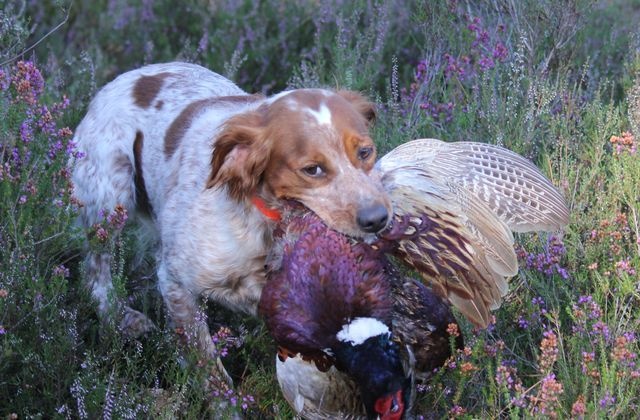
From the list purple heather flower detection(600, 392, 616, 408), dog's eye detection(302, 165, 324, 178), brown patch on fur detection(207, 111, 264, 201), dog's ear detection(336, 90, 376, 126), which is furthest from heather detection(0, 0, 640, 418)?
dog's ear detection(336, 90, 376, 126)

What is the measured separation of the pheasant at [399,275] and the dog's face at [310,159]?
85mm

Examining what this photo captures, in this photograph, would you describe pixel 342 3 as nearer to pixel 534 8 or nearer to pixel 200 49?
pixel 200 49

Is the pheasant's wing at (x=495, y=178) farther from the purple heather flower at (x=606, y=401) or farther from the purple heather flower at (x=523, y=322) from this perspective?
the purple heather flower at (x=606, y=401)

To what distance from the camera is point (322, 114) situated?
3496mm

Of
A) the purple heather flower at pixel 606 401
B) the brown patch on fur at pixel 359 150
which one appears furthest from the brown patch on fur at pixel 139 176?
the purple heather flower at pixel 606 401

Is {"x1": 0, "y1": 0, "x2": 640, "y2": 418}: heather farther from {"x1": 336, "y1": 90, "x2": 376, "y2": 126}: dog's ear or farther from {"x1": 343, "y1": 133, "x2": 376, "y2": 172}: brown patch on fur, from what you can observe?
{"x1": 336, "y1": 90, "x2": 376, "y2": 126}: dog's ear

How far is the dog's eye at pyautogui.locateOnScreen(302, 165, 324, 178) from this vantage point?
3.43 metres

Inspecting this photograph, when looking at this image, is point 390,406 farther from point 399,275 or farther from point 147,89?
point 147,89

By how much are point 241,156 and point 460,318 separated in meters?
1.12

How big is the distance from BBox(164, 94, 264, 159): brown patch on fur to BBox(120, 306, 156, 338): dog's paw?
72 cm

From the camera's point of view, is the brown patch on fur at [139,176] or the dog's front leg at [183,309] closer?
the dog's front leg at [183,309]

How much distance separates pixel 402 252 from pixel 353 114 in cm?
55

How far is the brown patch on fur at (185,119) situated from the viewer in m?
4.32

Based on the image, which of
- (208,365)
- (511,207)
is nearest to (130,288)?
(208,365)
